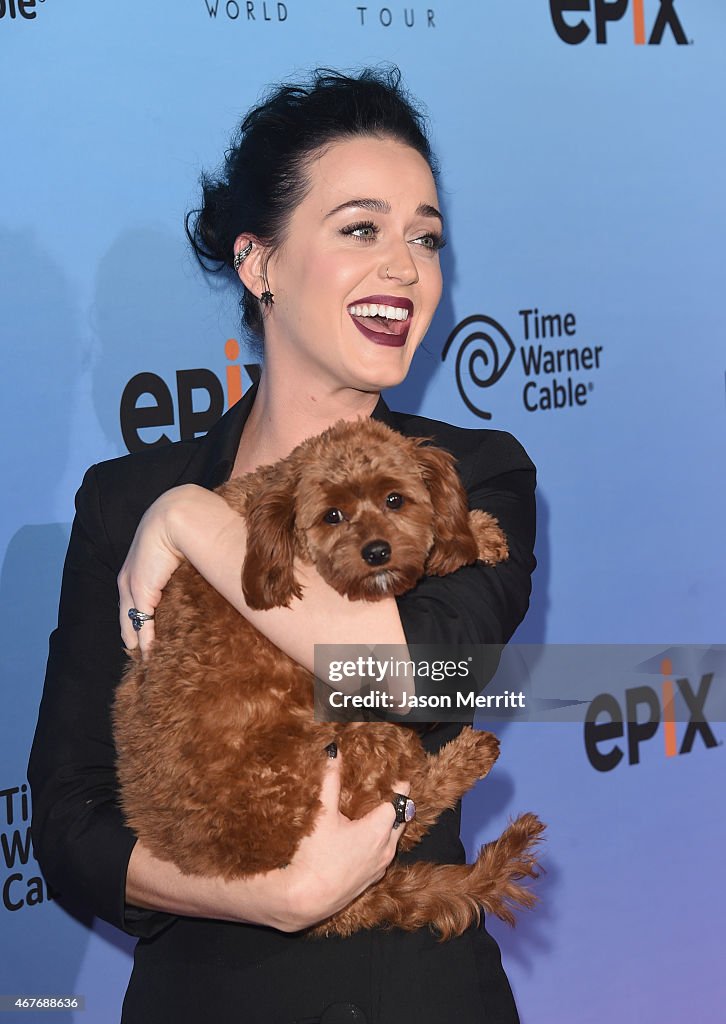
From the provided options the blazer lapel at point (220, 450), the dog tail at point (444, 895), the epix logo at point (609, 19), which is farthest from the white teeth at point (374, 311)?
the epix logo at point (609, 19)

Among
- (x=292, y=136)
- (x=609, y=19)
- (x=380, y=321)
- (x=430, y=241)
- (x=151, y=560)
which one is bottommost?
(x=151, y=560)

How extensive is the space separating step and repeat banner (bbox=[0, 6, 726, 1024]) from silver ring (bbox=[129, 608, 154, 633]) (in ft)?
4.29

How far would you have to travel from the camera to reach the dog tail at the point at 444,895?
7.23ft

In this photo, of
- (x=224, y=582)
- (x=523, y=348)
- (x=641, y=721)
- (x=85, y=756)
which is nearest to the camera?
(x=224, y=582)

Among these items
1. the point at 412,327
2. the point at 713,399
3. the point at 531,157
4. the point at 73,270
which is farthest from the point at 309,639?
the point at 713,399

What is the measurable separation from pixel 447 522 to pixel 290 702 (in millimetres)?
478

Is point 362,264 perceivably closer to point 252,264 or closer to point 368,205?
point 368,205

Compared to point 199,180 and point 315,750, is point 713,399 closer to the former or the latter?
point 199,180

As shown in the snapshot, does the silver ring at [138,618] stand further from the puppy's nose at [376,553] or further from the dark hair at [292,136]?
the dark hair at [292,136]

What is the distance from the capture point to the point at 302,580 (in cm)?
215

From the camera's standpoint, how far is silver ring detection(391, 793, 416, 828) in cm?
219

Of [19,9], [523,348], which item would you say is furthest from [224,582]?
[523,348]

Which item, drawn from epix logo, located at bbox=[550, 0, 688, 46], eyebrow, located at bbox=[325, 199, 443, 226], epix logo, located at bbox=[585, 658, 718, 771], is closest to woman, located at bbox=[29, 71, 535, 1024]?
eyebrow, located at bbox=[325, 199, 443, 226]

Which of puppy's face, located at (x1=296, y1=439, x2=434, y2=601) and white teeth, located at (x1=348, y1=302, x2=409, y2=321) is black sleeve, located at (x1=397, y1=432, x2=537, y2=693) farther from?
white teeth, located at (x1=348, y1=302, x2=409, y2=321)
